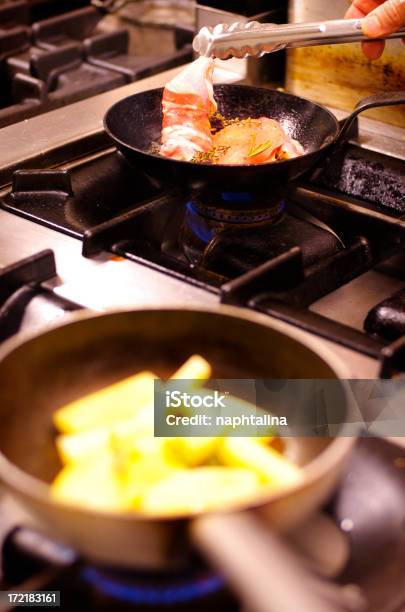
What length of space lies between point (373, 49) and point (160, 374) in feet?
2.73

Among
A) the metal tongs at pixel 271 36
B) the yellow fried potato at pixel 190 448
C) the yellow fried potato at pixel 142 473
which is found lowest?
the yellow fried potato at pixel 190 448

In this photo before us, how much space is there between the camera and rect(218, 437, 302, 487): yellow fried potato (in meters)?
0.60

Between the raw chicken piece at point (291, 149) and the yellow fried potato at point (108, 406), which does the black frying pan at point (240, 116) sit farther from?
the yellow fried potato at point (108, 406)

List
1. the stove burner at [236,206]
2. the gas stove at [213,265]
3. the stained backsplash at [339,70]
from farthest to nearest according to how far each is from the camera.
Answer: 1. the stained backsplash at [339,70]
2. the stove burner at [236,206]
3. the gas stove at [213,265]

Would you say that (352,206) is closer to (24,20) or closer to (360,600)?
(360,600)

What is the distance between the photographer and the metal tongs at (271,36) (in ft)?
4.02

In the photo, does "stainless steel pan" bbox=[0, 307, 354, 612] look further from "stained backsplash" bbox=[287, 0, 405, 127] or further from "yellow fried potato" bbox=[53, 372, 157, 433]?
"stained backsplash" bbox=[287, 0, 405, 127]

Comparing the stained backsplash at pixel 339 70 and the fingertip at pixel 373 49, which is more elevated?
the fingertip at pixel 373 49

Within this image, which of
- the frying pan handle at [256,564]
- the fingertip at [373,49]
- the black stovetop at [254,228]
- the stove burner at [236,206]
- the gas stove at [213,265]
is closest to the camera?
the frying pan handle at [256,564]

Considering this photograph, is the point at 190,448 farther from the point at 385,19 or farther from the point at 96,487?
the point at 385,19

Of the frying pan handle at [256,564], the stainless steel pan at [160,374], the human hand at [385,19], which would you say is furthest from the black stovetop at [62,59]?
the frying pan handle at [256,564]

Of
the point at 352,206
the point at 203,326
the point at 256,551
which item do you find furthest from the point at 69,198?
the point at 256,551

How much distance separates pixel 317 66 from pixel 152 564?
121cm

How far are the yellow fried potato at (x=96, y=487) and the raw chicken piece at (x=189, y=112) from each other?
2.15ft
